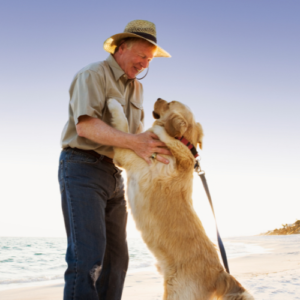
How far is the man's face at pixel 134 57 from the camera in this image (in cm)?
270

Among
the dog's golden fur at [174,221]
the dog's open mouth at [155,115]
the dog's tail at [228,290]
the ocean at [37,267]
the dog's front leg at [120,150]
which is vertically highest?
the dog's open mouth at [155,115]

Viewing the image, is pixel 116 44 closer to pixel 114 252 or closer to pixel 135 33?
pixel 135 33

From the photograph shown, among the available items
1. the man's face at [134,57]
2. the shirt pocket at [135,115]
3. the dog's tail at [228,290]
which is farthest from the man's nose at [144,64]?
the dog's tail at [228,290]

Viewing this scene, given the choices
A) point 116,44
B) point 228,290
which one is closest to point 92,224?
point 228,290

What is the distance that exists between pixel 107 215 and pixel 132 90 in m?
1.22

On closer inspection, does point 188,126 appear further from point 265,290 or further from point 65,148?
point 265,290

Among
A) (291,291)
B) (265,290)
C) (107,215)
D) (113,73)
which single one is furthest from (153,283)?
(113,73)

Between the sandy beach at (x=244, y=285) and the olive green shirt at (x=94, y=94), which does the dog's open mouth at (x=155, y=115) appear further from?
the sandy beach at (x=244, y=285)

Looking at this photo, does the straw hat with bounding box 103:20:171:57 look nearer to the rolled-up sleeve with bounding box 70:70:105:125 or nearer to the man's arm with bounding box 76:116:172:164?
the rolled-up sleeve with bounding box 70:70:105:125

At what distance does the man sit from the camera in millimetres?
2105

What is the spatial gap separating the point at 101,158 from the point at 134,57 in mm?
972

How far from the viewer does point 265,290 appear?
12.8ft

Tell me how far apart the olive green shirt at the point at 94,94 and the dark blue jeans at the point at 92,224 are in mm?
98

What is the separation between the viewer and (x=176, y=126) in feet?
8.80
